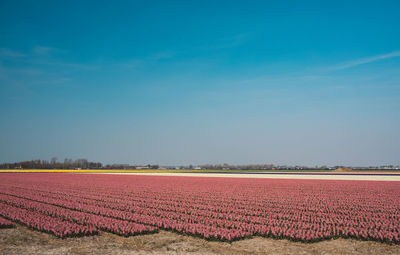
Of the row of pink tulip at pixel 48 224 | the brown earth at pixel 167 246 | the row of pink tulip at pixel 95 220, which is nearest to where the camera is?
the brown earth at pixel 167 246

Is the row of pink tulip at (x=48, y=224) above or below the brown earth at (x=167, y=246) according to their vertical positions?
above

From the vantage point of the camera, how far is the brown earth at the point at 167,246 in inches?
458

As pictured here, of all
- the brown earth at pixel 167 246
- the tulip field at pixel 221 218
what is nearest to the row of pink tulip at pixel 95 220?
the tulip field at pixel 221 218

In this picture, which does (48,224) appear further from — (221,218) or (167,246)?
(221,218)

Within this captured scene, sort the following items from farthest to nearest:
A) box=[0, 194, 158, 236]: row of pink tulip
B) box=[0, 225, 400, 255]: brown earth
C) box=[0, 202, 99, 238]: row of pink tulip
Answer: box=[0, 194, 158, 236]: row of pink tulip → box=[0, 202, 99, 238]: row of pink tulip → box=[0, 225, 400, 255]: brown earth

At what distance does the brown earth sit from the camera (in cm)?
1162

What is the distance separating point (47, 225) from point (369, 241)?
42.6 ft

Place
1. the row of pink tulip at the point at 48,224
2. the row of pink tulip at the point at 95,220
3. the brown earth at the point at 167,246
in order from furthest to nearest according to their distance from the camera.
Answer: the row of pink tulip at the point at 95,220 < the row of pink tulip at the point at 48,224 < the brown earth at the point at 167,246

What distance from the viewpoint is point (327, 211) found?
1967 centimetres

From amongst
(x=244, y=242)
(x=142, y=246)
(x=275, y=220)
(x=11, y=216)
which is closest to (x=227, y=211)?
(x=275, y=220)

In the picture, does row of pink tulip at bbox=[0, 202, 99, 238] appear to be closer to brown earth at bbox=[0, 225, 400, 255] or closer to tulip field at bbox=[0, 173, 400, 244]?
tulip field at bbox=[0, 173, 400, 244]

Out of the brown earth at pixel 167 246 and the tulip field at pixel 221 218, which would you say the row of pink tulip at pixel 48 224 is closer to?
the tulip field at pixel 221 218

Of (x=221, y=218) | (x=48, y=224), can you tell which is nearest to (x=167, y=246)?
(x=221, y=218)

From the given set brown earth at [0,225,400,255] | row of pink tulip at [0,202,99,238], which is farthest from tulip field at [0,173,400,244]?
brown earth at [0,225,400,255]
